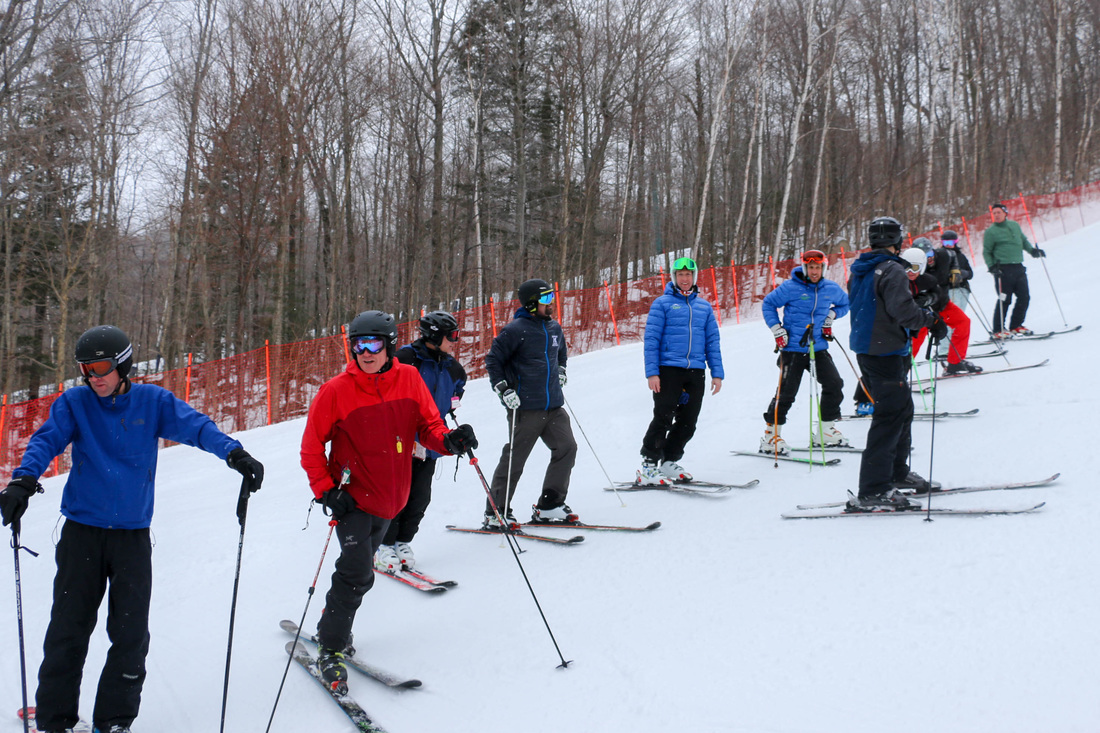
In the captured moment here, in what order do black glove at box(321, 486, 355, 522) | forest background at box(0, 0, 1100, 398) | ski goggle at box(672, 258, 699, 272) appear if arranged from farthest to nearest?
forest background at box(0, 0, 1100, 398)
ski goggle at box(672, 258, 699, 272)
black glove at box(321, 486, 355, 522)

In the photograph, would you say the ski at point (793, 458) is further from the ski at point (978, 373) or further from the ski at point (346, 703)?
the ski at point (346, 703)

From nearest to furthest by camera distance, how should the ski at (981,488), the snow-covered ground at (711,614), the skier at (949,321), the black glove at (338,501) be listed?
the snow-covered ground at (711,614)
the black glove at (338,501)
the ski at (981,488)
the skier at (949,321)

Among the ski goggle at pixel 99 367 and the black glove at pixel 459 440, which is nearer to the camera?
the ski goggle at pixel 99 367

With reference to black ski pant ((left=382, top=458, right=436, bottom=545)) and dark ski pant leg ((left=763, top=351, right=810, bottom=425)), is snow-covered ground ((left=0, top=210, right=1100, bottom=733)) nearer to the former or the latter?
black ski pant ((left=382, top=458, right=436, bottom=545))

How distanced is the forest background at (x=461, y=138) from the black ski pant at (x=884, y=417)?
12803 mm

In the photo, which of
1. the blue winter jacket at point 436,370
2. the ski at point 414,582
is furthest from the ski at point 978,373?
the ski at point 414,582

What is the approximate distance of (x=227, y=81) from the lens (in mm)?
19625

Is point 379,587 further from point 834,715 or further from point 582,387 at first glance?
point 582,387

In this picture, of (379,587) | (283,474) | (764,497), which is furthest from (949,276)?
(283,474)

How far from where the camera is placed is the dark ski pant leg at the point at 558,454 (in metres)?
5.92

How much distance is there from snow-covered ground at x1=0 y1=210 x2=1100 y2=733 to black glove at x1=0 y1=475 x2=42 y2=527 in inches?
44.2

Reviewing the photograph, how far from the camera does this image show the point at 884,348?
488cm

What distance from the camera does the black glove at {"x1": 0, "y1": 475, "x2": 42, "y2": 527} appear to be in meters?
2.98

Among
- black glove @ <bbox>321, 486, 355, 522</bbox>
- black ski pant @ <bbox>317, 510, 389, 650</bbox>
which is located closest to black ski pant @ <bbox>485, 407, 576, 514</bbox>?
black ski pant @ <bbox>317, 510, 389, 650</bbox>
